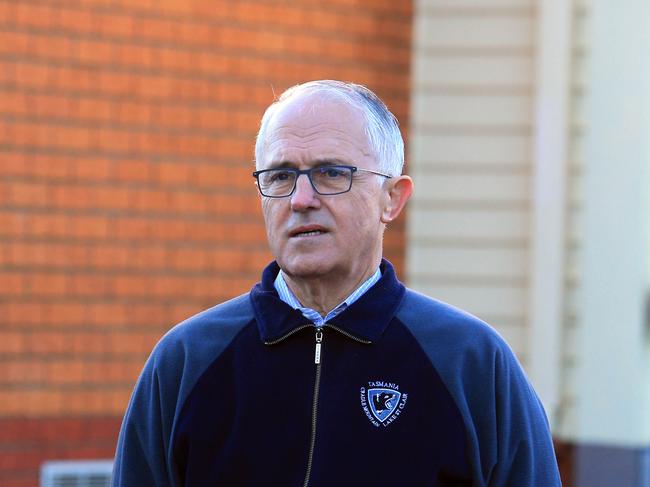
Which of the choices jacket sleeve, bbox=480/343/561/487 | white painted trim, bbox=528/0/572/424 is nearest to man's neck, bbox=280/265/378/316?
jacket sleeve, bbox=480/343/561/487

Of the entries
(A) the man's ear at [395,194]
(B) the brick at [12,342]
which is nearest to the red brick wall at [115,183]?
(B) the brick at [12,342]

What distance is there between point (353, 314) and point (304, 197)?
0.30 metres

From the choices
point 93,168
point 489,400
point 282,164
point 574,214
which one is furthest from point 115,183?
point 489,400

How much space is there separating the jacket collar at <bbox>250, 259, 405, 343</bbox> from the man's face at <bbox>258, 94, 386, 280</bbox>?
0.08m

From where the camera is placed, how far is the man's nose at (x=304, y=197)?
9.20 ft

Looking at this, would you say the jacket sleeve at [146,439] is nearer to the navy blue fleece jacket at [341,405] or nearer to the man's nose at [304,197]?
the navy blue fleece jacket at [341,405]

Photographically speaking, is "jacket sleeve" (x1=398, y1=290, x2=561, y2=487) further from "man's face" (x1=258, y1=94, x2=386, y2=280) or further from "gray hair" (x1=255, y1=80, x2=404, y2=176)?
"gray hair" (x1=255, y1=80, x2=404, y2=176)

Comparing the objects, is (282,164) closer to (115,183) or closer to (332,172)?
(332,172)

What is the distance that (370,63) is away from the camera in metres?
6.60

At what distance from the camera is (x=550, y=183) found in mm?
6555

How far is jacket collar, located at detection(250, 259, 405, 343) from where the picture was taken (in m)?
2.88

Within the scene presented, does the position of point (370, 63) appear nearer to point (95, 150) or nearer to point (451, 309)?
point (95, 150)

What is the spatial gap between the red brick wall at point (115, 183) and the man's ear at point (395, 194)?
3186mm

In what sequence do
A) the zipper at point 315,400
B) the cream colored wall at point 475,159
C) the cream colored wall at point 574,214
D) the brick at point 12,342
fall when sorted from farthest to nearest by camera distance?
the cream colored wall at point 475,159 → the cream colored wall at point 574,214 → the brick at point 12,342 → the zipper at point 315,400
